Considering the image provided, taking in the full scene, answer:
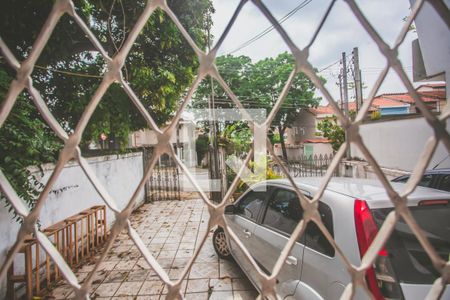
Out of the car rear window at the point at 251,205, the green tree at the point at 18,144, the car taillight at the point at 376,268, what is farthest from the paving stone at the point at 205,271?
the car taillight at the point at 376,268

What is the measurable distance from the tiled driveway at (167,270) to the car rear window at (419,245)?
215 cm

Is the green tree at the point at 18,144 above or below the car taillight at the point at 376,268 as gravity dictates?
above

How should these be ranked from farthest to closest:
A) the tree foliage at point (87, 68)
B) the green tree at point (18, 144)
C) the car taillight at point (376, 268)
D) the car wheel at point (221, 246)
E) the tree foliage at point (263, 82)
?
the tree foliage at point (263, 82) → the car wheel at point (221, 246) → the tree foliage at point (87, 68) → the green tree at point (18, 144) → the car taillight at point (376, 268)

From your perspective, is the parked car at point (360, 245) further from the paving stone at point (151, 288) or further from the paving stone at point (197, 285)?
the paving stone at point (151, 288)

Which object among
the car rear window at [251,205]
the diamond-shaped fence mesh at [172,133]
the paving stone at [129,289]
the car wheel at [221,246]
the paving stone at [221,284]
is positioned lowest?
the paving stone at [221,284]

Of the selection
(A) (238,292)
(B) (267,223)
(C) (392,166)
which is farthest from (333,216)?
(C) (392,166)

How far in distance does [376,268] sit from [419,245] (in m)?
0.35

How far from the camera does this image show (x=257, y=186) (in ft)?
12.1

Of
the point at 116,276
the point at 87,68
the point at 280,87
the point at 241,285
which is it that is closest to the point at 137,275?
the point at 116,276

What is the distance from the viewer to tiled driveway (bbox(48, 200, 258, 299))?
346cm

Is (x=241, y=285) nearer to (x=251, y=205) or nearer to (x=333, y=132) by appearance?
(x=251, y=205)

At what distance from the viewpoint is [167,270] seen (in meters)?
4.14

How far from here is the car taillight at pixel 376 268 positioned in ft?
5.40

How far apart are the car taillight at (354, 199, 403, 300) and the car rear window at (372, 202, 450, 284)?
1.6 inches
